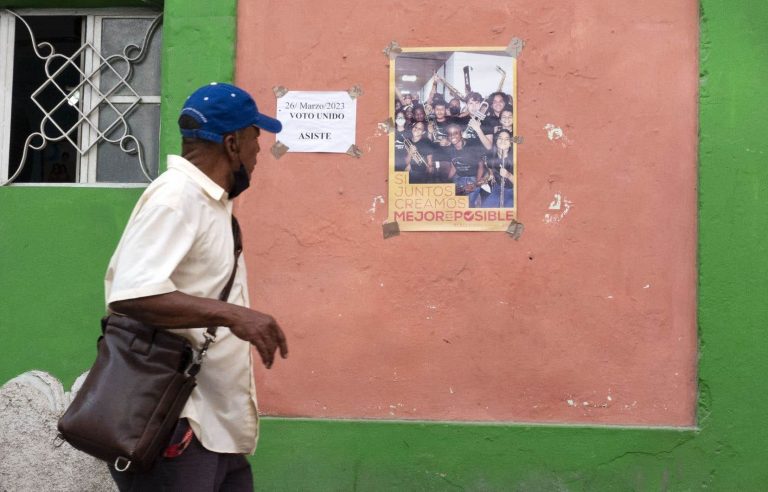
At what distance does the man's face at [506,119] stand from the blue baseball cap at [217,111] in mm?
2093

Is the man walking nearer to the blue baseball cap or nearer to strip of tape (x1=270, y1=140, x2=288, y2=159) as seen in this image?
the blue baseball cap

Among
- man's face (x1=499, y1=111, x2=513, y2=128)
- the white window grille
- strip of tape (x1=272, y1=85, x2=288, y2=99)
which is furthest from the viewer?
the white window grille

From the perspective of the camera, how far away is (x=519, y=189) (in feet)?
14.5

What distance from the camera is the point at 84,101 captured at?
15.7 ft

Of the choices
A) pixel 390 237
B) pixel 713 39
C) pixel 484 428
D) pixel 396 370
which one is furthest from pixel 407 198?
pixel 713 39

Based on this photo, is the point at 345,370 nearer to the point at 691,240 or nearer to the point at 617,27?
the point at 691,240

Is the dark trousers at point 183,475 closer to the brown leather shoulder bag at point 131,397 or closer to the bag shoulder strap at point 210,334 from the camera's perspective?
the brown leather shoulder bag at point 131,397

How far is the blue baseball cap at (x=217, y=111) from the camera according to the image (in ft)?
8.25

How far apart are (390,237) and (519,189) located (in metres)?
0.66

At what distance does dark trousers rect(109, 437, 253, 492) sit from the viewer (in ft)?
7.73

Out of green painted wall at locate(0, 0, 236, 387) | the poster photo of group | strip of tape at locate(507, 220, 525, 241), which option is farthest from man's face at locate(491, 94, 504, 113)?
green painted wall at locate(0, 0, 236, 387)

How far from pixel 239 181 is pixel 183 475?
829 mm

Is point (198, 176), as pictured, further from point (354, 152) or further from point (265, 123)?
point (354, 152)

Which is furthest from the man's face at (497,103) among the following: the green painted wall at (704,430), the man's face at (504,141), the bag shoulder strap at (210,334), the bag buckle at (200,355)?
the bag buckle at (200,355)
